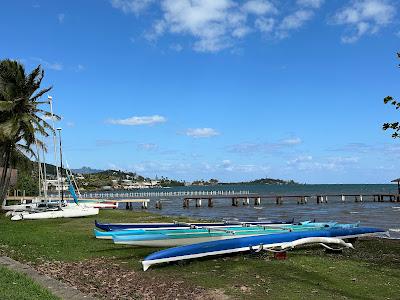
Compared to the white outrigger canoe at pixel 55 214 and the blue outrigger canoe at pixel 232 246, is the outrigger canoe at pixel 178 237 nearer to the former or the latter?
the blue outrigger canoe at pixel 232 246

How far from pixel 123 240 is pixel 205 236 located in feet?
8.82

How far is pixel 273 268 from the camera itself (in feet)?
Result: 37.4

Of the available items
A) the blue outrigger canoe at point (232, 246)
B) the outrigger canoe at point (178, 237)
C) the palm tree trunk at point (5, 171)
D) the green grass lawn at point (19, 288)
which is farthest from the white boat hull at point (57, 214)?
the green grass lawn at point (19, 288)

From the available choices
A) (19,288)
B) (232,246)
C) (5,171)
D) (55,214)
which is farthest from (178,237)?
(5,171)

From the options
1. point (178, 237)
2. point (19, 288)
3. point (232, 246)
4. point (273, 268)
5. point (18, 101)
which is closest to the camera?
point (19, 288)

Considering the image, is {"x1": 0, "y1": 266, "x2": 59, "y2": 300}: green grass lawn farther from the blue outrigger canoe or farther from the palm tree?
the palm tree

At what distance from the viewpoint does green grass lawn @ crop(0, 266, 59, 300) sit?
7348mm

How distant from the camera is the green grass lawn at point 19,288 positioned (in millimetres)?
7348

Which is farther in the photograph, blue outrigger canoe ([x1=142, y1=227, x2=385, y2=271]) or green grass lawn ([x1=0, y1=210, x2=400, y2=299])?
blue outrigger canoe ([x1=142, y1=227, x2=385, y2=271])

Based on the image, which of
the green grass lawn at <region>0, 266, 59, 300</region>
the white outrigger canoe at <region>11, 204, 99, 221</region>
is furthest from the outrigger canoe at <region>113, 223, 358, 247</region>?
the white outrigger canoe at <region>11, 204, 99, 221</region>

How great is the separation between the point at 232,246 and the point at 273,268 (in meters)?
1.90

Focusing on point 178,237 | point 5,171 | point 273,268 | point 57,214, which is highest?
point 5,171

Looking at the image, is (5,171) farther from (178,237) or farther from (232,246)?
(232,246)

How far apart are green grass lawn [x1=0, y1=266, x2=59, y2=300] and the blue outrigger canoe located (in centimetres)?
325
